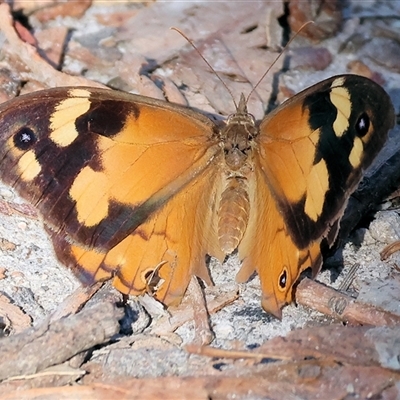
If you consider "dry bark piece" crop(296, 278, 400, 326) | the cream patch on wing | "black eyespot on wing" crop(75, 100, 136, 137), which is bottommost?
"dry bark piece" crop(296, 278, 400, 326)

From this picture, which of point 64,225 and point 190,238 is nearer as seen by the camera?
point 64,225

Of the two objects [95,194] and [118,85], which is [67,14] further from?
[95,194]

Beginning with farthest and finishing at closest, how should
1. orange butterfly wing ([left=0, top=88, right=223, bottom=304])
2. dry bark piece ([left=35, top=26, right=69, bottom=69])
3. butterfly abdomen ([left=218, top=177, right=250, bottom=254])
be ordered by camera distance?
dry bark piece ([left=35, top=26, right=69, bottom=69]), butterfly abdomen ([left=218, top=177, right=250, bottom=254]), orange butterfly wing ([left=0, top=88, right=223, bottom=304])

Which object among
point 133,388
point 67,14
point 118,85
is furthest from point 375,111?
point 67,14

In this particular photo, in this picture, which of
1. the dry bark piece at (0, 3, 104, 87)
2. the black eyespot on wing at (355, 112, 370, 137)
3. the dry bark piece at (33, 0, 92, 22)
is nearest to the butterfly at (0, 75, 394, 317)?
the black eyespot on wing at (355, 112, 370, 137)

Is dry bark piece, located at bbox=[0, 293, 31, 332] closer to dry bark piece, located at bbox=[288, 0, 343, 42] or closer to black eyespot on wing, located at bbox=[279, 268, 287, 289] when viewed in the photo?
black eyespot on wing, located at bbox=[279, 268, 287, 289]

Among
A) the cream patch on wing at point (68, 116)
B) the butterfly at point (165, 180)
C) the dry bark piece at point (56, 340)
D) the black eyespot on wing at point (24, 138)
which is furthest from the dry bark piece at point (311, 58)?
the dry bark piece at point (56, 340)

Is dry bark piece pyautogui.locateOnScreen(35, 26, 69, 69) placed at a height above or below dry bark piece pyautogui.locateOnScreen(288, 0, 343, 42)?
above

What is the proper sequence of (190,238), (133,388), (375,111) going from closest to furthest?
1. (133,388)
2. (375,111)
3. (190,238)
